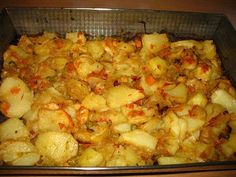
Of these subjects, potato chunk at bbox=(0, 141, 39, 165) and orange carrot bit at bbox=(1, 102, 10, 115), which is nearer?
potato chunk at bbox=(0, 141, 39, 165)

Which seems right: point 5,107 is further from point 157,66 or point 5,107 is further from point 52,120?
point 157,66

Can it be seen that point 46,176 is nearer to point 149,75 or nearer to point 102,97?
point 102,97

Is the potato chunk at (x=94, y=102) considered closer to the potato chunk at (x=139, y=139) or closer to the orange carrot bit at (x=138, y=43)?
the potato chunk at (x=139, y=139)

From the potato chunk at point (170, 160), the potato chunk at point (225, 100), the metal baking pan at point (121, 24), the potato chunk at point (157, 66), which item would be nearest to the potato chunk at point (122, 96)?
the potato chunk at point (157, 66)

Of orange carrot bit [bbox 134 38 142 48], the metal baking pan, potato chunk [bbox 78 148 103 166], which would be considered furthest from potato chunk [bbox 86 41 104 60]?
potato chunk [bbox 78 148 103 166]

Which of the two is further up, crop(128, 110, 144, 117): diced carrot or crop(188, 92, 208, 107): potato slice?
crop(188, 92, 208, 107): potato slice

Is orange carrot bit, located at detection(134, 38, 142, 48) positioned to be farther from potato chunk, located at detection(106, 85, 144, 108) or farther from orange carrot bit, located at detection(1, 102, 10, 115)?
orange carrot bit, located at detection(1, 102, 10, 115)

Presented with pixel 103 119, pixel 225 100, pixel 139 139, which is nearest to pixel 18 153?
pixel 103 119

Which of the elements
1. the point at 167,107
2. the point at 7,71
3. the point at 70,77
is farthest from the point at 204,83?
the point at 7,71
